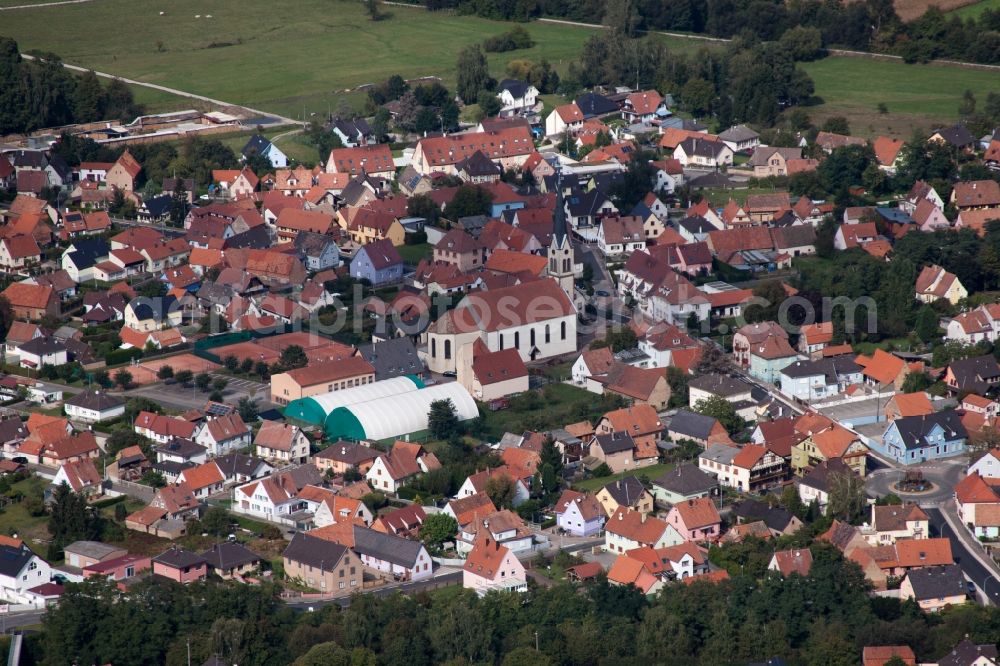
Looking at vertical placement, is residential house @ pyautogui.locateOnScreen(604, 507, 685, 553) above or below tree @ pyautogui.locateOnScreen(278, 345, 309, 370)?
above

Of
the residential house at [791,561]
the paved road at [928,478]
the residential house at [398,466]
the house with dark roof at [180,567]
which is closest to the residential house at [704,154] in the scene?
the paved road at [928,478]

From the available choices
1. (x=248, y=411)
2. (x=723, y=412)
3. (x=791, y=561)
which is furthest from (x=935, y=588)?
(x=248, y=411)

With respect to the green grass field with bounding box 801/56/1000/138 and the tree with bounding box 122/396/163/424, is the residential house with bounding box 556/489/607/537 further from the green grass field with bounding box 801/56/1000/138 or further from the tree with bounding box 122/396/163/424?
the green grass field with bounding box 801/56/1000/138

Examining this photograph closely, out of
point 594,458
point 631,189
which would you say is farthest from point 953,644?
point 631,189

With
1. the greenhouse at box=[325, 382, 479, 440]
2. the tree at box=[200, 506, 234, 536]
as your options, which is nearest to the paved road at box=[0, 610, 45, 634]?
the tree at box=[200, 506, 234, 536]

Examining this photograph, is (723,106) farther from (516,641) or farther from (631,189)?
(516,641)

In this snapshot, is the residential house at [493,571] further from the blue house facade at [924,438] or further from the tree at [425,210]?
the tree at [425,210]

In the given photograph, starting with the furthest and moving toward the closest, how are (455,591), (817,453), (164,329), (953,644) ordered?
(164,329) → (817,453) → (455,591) → (953,644)
